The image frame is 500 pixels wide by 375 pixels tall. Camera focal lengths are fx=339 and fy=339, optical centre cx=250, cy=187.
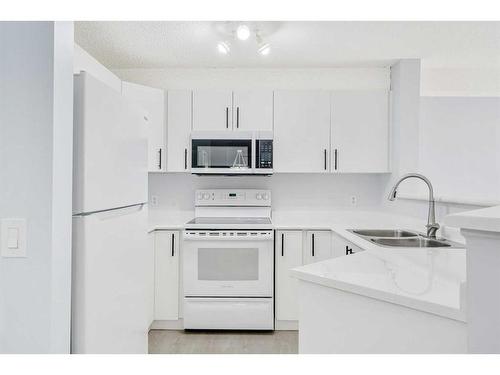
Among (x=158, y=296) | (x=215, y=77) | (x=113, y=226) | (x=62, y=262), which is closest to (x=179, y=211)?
(x=158, y=296)

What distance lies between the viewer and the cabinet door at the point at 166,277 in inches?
114

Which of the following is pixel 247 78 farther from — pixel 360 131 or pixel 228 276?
pixel 228 276

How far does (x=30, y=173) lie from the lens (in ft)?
3.18

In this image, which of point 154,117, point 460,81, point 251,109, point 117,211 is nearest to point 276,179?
A: point 251,109

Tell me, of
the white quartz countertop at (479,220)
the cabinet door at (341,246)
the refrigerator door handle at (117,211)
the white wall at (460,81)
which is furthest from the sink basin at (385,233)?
the white quartz countertop at (479,220)

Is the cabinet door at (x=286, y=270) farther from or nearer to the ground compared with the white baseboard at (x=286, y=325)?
farther from the ground

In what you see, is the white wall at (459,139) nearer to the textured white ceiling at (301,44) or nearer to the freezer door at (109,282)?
the textured white ceiling at (301,44)

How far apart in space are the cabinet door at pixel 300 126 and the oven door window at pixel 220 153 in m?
0.30

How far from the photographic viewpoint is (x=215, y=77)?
334 centimetres

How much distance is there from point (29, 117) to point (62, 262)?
1.43 ft

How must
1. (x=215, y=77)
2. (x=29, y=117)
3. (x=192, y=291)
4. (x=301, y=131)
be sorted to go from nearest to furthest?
1. (x=29, y=117)
2. (x=192, y=291)
3. (x=301, y=131)
4. (x=215, y=77)

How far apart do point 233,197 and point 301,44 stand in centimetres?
151
